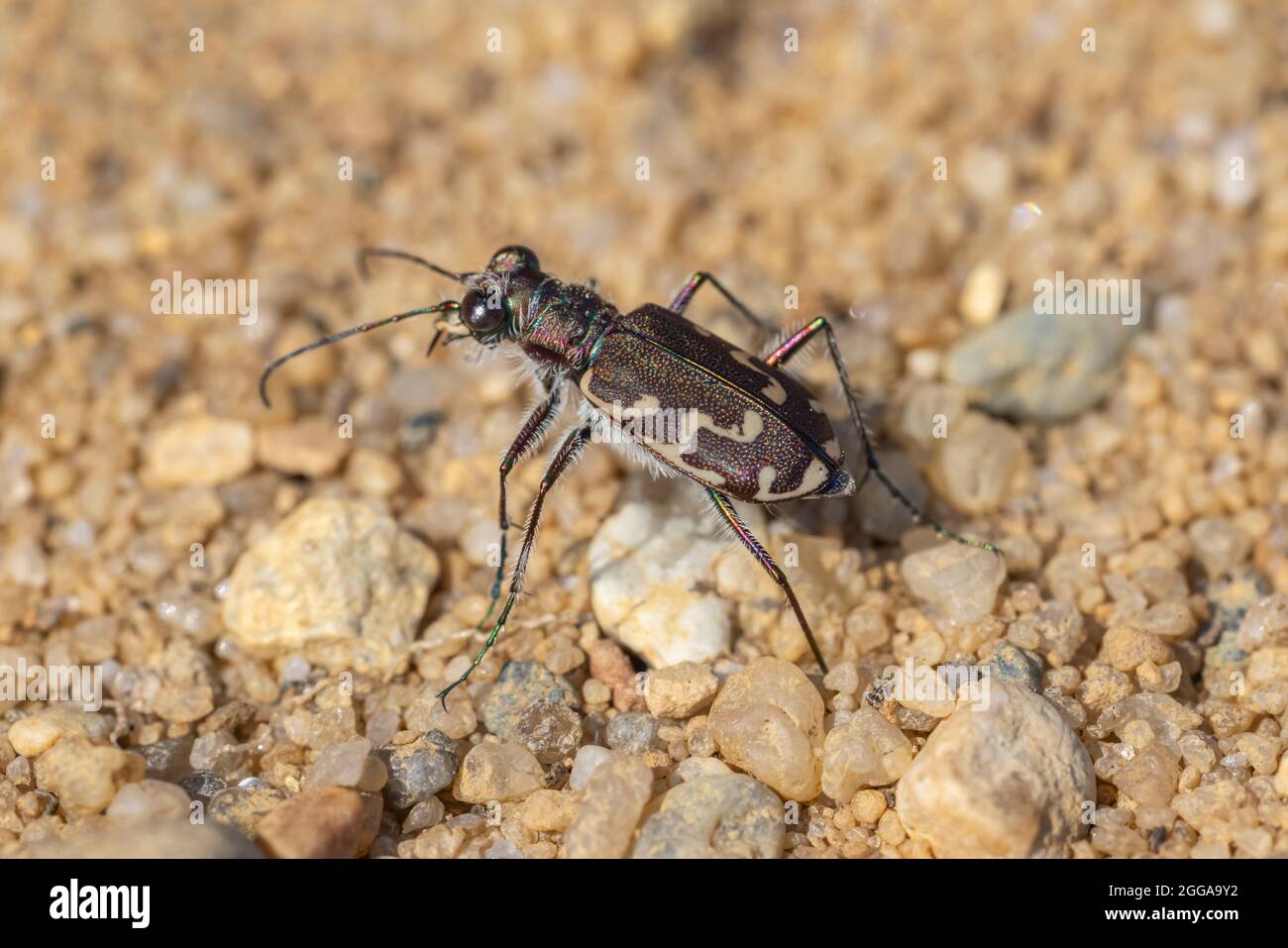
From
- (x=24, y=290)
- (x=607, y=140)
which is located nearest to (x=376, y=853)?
(x=24, y=290)

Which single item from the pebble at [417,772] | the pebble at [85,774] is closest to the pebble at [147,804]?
the pebble at [85,774]

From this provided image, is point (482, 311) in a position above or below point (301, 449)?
above

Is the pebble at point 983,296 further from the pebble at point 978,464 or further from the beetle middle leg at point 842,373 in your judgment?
the beetle middle leg at point 842,373

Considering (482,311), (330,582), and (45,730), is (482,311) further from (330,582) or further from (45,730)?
(45,730)

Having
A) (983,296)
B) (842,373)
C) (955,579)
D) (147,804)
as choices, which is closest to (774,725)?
(955,579)

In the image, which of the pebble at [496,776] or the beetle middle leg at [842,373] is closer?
the pebble at [496,776]

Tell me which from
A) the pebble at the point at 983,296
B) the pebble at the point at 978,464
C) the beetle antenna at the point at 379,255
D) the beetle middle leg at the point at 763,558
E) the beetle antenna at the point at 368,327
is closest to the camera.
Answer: the beetle middle leg at the point at 763,558

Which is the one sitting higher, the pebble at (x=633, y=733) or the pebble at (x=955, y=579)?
the pebble at (x=955, y=579)
